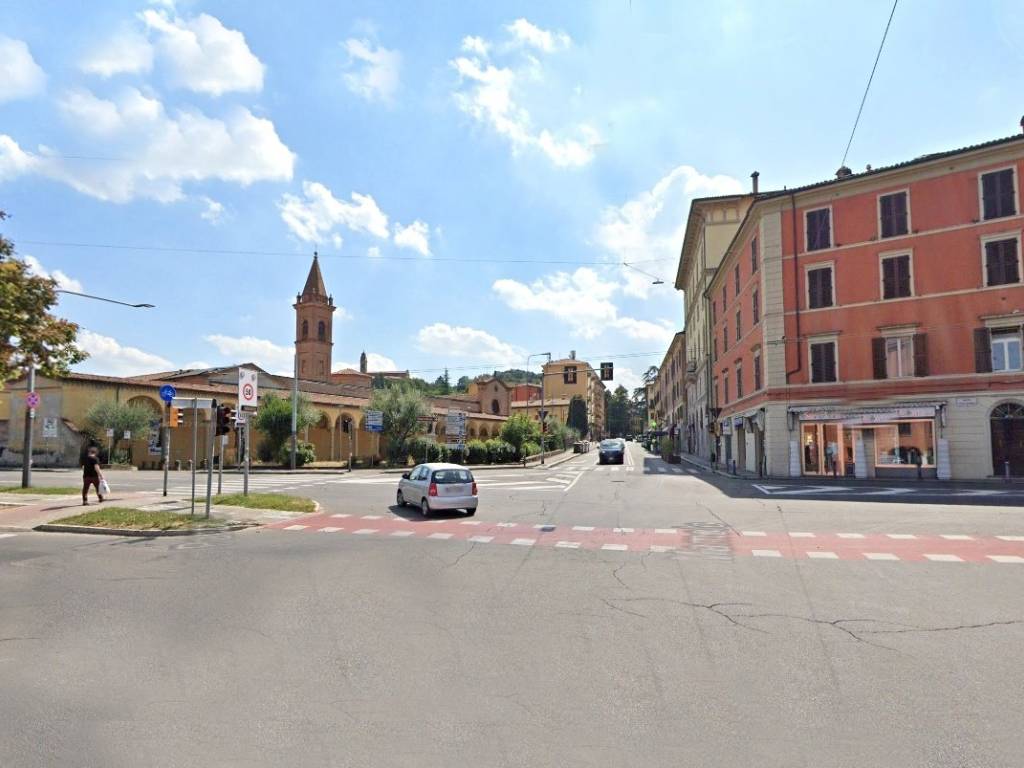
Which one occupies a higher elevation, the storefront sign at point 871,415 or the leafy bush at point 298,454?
the storefront sign at point 871,415

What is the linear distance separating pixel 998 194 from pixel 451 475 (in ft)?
84.6

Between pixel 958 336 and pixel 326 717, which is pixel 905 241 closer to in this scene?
pixel 958 336

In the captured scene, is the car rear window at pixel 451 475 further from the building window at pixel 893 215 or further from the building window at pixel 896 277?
the building window at pixel 893 215

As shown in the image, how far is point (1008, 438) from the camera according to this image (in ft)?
81.9

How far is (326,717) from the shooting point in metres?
4.15

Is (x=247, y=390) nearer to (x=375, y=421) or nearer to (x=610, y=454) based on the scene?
(x=375, y=421)

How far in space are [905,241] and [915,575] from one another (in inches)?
935

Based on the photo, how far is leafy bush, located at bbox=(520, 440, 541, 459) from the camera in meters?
47.9

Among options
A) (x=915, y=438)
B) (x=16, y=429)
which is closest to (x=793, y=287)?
(x=915, y=438)

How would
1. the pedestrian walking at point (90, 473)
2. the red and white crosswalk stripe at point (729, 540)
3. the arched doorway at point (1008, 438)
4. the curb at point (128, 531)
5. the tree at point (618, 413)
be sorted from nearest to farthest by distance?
the red and white crosswalk stripe at point (729, 540) → the curb at point (128, 531) → the pedestrian walking at point (90, 473) → the arched doorway at point (1008, 438) → the tree at point (618, 413)

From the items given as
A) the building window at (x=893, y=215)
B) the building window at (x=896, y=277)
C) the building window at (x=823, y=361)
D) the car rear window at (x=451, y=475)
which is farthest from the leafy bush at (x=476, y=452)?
the car rear window at (x=451, y=475)

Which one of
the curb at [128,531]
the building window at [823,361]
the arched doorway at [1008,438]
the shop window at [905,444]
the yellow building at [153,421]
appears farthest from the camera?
the yellow building at [153,421]

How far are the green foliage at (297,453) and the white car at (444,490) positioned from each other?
25538mm

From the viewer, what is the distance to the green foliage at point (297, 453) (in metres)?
39.6
